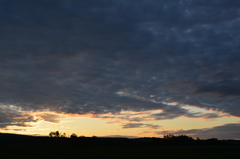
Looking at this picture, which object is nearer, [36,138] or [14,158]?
[14,158]

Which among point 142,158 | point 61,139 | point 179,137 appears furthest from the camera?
point 179,137

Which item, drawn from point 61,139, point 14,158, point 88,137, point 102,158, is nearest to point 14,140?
point 61,139

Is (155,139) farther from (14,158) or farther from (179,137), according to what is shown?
(14,158)

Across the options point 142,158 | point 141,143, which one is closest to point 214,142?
point 141,143

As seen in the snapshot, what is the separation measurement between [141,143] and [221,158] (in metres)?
46.8

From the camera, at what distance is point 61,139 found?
8181cm

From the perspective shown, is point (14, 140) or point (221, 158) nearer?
point (221, 158)

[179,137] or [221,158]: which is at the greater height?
[179,137]

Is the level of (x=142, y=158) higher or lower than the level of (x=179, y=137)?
lower

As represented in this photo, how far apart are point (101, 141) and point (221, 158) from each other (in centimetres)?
5405

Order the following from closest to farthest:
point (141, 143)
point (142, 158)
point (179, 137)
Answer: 1. point (142, 158)
2. point (141, 143)
3. point (179, 137)

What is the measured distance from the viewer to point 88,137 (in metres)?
86.4

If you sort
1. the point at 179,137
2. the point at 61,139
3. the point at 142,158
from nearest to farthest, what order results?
the point at 142,158, the point at 61,139, the point at 179,137

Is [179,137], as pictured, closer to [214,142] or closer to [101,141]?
[214,142]
